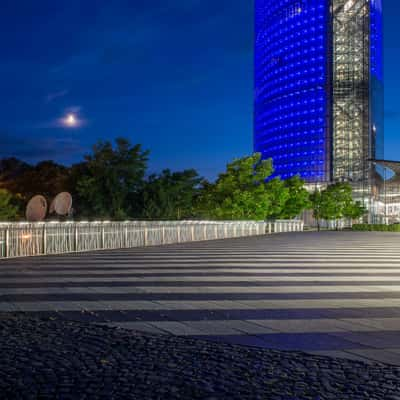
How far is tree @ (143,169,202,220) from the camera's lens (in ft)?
113

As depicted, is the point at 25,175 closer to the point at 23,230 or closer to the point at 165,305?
the point at 23,230

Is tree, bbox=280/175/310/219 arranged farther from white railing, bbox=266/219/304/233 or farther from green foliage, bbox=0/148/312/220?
green foliage, bbox=0/148/312/220

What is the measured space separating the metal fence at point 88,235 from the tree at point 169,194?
733cm

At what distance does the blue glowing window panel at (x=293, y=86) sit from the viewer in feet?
322

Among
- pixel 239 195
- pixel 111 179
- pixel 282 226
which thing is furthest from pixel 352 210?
pixel 111 179

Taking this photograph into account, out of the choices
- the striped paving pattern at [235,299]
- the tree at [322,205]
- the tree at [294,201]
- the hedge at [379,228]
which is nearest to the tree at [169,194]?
the tree at [294,201]

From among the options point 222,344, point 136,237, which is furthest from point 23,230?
point 222,344

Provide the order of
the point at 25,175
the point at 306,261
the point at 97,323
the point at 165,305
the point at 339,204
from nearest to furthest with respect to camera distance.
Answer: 1. the point at 97,323
2. the point at 165,305
3. the point at 306,261
4. the point at 25,175
5. the point at 339,204

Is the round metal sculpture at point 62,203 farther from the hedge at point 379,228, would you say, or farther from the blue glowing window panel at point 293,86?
the blue glowing window panel at point 293,86

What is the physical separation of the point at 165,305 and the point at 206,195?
35.8m

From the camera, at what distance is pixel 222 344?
4.96 meters

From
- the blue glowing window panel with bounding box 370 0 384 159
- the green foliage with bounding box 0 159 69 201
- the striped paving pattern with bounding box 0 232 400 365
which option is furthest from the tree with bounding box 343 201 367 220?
the striped paving pattern with bounding box 0 232 400 365

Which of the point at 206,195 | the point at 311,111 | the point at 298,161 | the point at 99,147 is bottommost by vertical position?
the point at 206,195

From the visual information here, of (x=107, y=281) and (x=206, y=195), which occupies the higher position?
(x=206, y=195)
